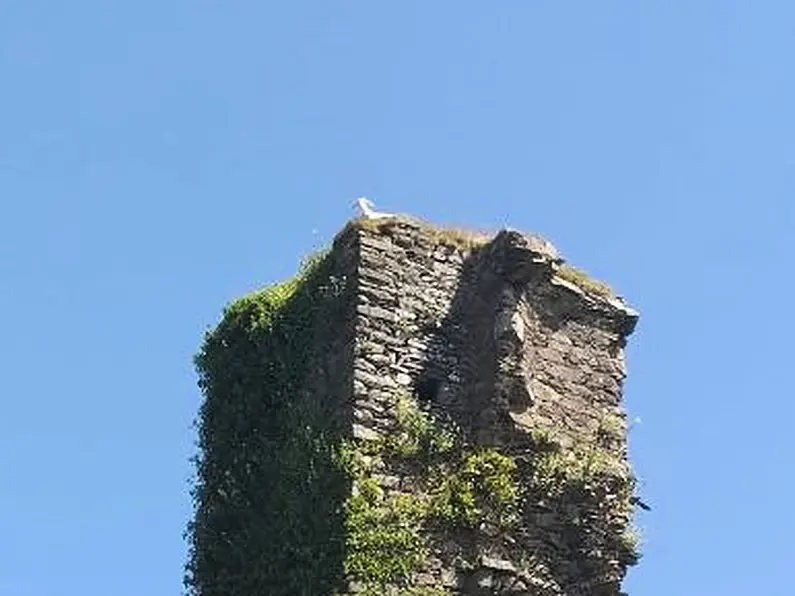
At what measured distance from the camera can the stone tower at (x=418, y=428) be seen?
14250 mm

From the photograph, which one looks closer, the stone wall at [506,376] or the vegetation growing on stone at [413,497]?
the vegetation growing on stone at [413,497]

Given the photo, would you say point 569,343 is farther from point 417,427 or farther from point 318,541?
point 318,541

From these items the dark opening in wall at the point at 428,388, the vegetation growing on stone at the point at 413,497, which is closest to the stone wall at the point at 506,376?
the dark opening in wall at the point at 428,388

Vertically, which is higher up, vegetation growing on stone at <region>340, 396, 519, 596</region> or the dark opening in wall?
the dark opening in wall

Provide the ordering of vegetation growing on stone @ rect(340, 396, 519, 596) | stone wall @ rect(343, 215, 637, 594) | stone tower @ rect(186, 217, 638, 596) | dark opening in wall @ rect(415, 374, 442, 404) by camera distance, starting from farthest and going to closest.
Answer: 1. dark opening in wall @ rect(415, 374, 442, 404)
2. stone wall @ rect(343, 215, 637, 594)
3. stone tower @ rect(186, 217, 638, 596)
4. vegetation growing on stone @ rect(340, 396, 519, 596)

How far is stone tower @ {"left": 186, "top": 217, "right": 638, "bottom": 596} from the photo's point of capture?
1425cm

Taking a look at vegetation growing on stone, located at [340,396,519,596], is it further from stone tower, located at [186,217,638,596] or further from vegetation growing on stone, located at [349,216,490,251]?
vegetation growing on stone, located at [349,216,490,251]

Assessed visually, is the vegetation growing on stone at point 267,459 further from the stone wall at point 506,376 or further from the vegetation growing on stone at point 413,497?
the stone wall at point 506,376

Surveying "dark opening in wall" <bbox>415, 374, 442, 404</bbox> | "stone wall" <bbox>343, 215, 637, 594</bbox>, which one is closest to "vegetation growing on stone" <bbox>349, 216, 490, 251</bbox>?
"stone wall" <bbox>343, 215, 637, 594</bbox>

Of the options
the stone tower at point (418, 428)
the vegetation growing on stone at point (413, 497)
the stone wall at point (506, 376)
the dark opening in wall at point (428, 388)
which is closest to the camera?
the vegetation growing on stone at point (413, 497)

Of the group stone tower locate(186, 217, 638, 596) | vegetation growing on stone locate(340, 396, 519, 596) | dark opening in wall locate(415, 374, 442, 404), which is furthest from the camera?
dark opening in wall locate(415, 374, 442, 404)

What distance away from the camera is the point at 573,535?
15.0m

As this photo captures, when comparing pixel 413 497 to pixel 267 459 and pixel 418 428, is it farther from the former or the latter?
pixel 267 459

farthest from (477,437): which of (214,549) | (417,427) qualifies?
(214,549)
